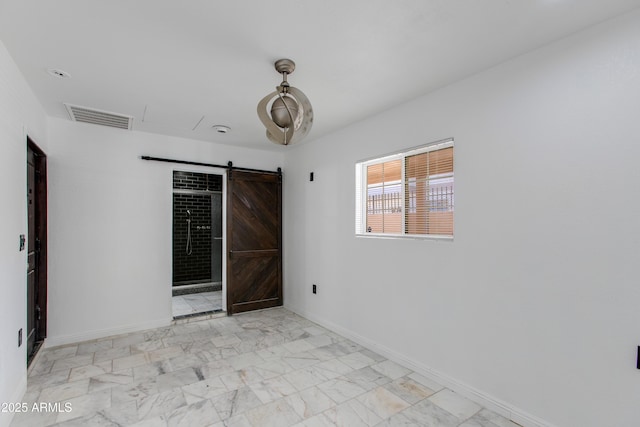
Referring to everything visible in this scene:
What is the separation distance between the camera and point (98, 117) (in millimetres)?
3301

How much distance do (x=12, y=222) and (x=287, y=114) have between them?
6.81 feet

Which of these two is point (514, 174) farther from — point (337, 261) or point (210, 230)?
point (210, 230)

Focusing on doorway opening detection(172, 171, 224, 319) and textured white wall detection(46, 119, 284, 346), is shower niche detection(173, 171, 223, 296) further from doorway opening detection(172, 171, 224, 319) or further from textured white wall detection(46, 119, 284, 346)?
textured white wall detection(46, 119, 284, 346)

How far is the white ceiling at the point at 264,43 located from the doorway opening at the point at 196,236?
123 inches

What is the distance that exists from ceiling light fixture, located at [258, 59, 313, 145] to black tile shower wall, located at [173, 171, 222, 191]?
13.6 ft

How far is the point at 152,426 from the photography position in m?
2.02

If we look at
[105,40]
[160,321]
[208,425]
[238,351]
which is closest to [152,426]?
[208,425]

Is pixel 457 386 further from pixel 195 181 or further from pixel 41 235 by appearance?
pixel 195 181

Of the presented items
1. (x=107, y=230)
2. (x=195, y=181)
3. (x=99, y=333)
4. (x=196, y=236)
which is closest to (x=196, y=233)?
(x=196, y=236)

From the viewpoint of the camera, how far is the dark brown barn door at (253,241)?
14.6 feet

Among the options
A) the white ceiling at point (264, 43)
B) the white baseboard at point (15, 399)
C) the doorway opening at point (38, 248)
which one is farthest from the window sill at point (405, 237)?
the doorway opening at point (38, 248)

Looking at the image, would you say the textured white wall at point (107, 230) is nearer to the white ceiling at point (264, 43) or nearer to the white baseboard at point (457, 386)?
the white ceiling at point (264, 43)

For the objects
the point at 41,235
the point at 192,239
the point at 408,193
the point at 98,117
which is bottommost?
the point at 192,239

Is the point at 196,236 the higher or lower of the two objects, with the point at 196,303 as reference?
higher
